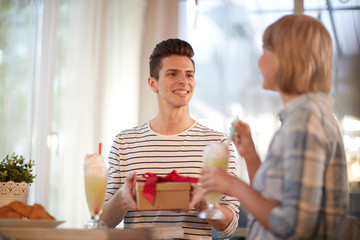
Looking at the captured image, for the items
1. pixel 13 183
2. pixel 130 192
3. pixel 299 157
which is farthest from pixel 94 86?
pixel 299 157

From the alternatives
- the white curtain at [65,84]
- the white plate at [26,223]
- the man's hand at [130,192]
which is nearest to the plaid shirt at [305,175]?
the man's hand at [130,192]

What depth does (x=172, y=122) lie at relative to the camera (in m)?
2.63

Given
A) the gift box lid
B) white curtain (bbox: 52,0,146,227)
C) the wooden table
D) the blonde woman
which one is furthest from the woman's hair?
white curtain (bbox: 52,0,146,227)

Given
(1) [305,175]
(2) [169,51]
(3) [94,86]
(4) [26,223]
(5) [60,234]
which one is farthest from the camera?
(3) [94,86]

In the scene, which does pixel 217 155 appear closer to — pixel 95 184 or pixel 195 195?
pixel 195 195

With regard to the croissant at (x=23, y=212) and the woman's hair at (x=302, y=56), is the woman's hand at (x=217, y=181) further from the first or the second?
the croissant at (x=23, y=212)

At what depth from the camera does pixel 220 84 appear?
4500mm

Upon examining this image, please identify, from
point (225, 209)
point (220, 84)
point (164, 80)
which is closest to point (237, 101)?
point (220, 84)

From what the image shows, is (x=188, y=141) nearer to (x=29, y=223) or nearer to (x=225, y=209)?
(x=225, y=209)

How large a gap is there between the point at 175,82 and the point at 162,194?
939 mm

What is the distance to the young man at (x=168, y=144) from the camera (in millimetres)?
2404

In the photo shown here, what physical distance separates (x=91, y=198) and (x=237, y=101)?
282 cm

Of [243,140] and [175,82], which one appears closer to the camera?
[243,140]

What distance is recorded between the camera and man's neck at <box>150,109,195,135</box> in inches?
103
